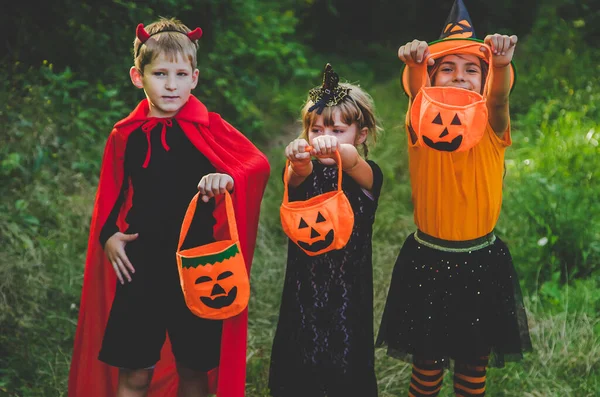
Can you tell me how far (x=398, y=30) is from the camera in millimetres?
9250

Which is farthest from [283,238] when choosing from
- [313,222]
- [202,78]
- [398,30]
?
[398,30]

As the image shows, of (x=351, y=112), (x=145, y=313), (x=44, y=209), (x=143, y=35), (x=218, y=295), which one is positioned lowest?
(x=145, y=313)

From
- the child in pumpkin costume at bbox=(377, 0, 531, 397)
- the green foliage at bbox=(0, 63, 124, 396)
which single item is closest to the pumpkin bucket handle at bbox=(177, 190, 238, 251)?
the child in pumpkin costume at bbox=(377, 0, 531, 397)

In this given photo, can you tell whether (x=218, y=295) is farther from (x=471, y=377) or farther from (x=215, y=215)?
(x=471, y=377)

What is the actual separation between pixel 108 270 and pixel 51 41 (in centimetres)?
364

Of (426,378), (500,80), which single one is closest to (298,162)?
(500,80)

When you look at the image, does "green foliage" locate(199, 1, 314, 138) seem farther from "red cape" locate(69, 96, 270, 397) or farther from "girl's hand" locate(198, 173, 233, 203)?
"girl's hand" locate(198, 173, 233, 203)

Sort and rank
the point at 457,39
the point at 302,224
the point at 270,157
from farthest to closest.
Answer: the point at 270,157
the point at 457,39
the point at 302,224

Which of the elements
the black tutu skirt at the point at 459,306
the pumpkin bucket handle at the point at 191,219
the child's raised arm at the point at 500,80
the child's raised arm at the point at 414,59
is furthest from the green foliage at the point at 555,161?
the pumpkin bucket handle at the point at 191,219

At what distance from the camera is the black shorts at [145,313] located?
2686 mm

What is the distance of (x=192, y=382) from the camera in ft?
9.58

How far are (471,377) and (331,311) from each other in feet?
→ 2.16

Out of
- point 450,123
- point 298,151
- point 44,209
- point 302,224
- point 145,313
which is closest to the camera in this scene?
point 450,123

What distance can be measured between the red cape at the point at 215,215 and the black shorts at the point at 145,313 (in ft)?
0.63
